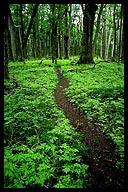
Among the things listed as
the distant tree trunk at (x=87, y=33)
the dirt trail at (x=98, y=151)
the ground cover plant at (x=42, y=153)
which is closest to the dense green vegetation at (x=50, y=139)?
the ground cover plant at (x=42, y=153)

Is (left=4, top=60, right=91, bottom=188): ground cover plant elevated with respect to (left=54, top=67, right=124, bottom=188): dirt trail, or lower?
elevated

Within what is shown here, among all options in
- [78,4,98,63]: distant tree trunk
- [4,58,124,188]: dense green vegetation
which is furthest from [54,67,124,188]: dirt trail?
[78,4,98,63]: distant tree trunk

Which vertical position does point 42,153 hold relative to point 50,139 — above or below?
below

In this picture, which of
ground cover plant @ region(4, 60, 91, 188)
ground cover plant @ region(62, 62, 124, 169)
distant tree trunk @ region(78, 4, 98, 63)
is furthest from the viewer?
distant tree trunk @ region(78, 4, 98, 63)

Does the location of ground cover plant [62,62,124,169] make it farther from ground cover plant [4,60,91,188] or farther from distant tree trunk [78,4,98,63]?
distant tree trunk [78,4,98,63]

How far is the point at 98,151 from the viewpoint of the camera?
16.2 ft

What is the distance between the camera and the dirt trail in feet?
12.9

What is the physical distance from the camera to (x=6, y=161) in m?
3.89

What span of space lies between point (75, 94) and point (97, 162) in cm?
516

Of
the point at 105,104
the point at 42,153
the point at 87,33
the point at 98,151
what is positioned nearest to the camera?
the point at 42,153

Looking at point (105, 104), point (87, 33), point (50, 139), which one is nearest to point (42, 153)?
point (50, 139)

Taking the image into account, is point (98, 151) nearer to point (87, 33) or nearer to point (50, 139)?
point (50, 139)

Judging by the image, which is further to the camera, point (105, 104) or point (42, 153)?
point (105, 104)
